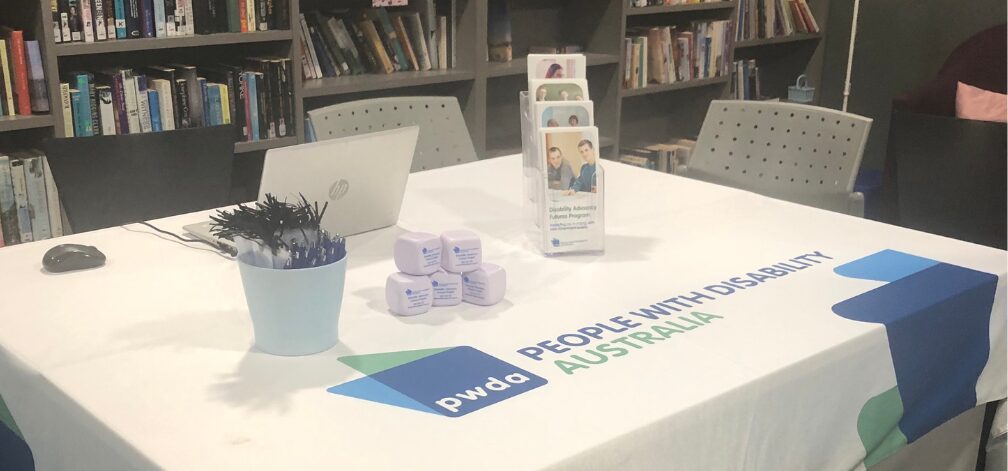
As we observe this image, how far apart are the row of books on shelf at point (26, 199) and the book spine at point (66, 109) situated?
4.5 inches

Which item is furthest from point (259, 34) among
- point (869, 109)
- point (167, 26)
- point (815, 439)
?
point (869, 109)

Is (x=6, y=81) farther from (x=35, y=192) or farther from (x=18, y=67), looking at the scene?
(x=35, y=192)

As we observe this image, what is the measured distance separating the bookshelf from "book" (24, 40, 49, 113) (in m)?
0.02

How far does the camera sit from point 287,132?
316 cm

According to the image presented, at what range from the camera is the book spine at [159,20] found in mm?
2793

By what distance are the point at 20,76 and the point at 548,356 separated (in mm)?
2005

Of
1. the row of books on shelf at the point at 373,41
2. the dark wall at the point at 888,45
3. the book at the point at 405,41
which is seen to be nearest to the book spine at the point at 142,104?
the row of books on shelf at the point at 373,41

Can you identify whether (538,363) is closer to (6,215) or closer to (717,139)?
(717,139)

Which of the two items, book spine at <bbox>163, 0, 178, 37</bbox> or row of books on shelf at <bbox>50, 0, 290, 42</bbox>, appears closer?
row of books on shelf at <bbox>50, 0, 290, 42</bbox>

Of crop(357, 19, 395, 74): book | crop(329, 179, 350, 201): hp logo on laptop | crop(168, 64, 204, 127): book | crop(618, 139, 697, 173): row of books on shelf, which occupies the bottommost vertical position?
crop(618, 139, 697, 173): row of books on shelf

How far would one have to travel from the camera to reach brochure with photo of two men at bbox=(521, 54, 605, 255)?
1.58 m

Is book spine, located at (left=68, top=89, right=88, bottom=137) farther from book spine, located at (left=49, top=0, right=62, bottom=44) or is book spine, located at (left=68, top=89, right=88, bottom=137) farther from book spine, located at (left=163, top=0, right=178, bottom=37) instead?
book spine, located at (left=163, top=0, right=178, bottom=37)

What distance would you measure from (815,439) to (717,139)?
1.51 m

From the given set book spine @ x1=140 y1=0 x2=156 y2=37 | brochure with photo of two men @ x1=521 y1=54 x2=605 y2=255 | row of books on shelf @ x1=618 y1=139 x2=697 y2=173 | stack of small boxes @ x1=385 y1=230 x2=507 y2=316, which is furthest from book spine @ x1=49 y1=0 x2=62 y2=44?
row of books on shelf @ x1=618 y1=139 x2=697 y2=173
